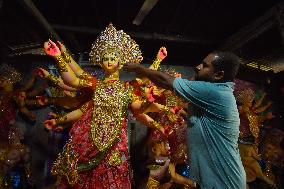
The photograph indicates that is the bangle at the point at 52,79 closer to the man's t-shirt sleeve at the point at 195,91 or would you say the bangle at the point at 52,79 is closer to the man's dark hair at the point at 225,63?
the man's t-shirt sleeve at the point at 195,91

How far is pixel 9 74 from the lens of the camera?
5660mm

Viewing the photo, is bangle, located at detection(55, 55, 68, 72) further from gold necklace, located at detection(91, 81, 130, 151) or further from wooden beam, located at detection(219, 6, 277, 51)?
wooden beam, located at detection(219, 6, 277, 51)

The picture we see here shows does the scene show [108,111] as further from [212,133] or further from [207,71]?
[212,133]

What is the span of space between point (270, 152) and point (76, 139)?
4388mm

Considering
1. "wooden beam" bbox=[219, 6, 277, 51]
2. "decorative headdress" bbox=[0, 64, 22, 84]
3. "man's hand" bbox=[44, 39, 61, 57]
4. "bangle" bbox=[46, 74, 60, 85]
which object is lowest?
"bangle" bbox=[46, 74, 60, 85]

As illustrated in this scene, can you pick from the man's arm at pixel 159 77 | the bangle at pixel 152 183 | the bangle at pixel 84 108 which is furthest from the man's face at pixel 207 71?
the bangle at pixel 152 183

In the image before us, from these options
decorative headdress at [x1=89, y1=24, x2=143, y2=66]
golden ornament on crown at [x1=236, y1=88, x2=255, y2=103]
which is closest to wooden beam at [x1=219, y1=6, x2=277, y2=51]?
golden ornament on crown at [x1=236, y1=88, x2=255, y2=103]

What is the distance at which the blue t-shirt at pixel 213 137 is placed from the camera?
7.32 feet

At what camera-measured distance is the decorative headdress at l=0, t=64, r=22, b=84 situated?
559 centimetres

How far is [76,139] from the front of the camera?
3.84 m

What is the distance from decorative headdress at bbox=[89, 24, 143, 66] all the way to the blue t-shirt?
1795 millimetres

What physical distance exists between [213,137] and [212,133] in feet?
0.10

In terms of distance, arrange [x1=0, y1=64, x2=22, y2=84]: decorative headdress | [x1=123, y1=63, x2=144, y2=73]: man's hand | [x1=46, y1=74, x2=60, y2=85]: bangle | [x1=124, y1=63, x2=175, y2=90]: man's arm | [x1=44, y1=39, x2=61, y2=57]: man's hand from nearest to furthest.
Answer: [x1=124, y1=63, x2=175, y2=90]: man's arm < [x1=123, y1=63, x2=144, y2=73]: man's hand < [x1=44, y1=39, x2=61, y2=57]: man's hand < [x1=46, y1=74, x2=60, y2=85]: bangle < [x1=0, y1=64, x2=22, y2=84]: decorative headdress

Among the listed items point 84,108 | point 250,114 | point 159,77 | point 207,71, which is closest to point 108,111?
point 84,108
